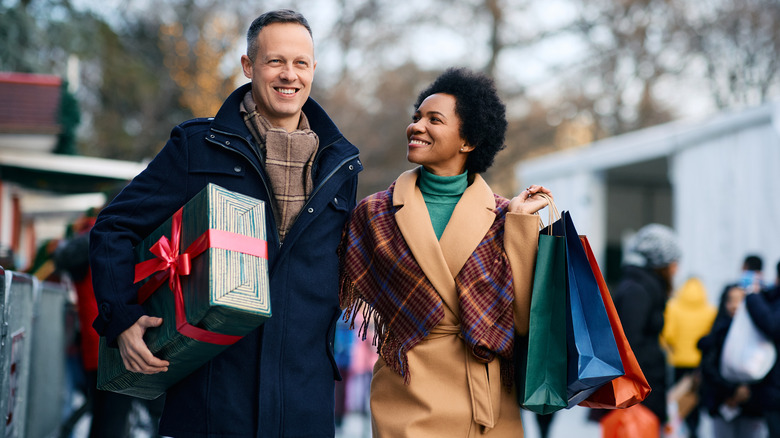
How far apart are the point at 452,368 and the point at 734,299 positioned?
4656mm

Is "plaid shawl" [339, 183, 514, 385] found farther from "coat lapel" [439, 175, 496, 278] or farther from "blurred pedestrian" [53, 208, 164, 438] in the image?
"blurred pedestrian" [53, 208, 164, 438]

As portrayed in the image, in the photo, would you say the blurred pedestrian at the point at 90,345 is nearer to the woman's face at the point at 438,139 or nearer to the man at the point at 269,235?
the man at the point at 269,235

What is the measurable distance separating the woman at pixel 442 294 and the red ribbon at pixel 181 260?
75 cm

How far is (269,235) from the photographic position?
9.88 ft

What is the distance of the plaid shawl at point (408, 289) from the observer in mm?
3145

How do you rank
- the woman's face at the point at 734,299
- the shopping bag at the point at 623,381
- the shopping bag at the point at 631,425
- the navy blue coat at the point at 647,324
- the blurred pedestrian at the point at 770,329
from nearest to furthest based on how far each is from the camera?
the shopping bag at the point at 623,381 → the shopping bag at the point at 631,425 → the navy blue coat at the point at 647,324 → the blurred pedestrian at the point at 770,329 → the woman's face at the point at 734,299

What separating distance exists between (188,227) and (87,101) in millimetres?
21854

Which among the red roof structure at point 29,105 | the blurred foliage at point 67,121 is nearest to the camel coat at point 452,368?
the red roof structure at point 29,105

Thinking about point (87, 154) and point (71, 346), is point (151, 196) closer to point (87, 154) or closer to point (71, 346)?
point (71, 346)

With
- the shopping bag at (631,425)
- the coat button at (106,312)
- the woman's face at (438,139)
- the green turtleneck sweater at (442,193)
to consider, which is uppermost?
the woman's face at (438,139)

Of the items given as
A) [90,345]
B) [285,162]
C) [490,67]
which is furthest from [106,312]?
[490,67]

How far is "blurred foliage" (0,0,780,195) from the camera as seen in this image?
22219 mm

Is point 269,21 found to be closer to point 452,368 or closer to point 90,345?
point 452,368

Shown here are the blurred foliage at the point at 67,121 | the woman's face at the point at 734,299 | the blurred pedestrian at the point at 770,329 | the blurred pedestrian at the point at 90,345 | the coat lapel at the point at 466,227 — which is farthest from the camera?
the blurred foliage at the point at 67,121
